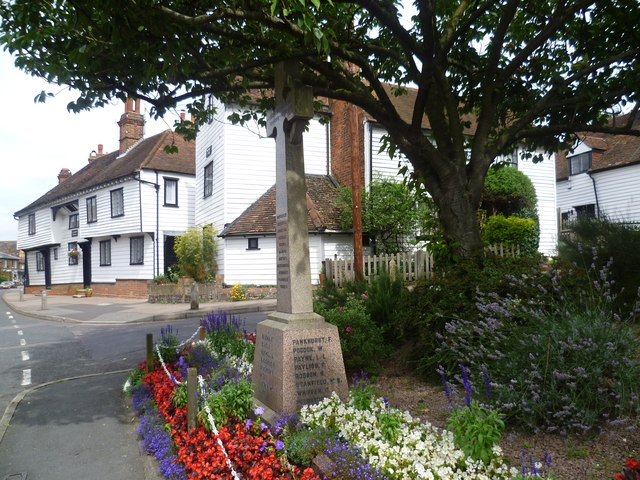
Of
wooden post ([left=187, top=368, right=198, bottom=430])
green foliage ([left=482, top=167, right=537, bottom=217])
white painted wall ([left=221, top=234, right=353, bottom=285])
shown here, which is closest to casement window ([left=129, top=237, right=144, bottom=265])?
white painted wall ([left=221, top=234, right=353, bottom=285])

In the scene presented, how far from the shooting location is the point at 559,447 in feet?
11.4

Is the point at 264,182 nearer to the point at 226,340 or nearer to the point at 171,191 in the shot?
the point at 171,191

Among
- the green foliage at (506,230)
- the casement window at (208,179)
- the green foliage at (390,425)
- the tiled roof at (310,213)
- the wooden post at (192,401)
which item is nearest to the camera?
the green foliage at (390,425)

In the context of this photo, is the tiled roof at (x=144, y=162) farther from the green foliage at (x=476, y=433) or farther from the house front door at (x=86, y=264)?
the green foliage at (x=476, y=433)

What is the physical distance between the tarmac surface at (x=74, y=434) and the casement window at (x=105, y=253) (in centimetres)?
2208

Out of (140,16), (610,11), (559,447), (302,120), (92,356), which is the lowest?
(92,356)

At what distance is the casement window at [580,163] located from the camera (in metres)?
28.1

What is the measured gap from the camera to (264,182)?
70.1 feet

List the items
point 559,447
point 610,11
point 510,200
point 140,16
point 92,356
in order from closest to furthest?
1. point 559,447
2. point 140,16
3. point 610,11
4. point 92,356
5. point 510,200

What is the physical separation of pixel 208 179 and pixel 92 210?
11317mm

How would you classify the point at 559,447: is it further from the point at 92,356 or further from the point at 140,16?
the point at 92,356

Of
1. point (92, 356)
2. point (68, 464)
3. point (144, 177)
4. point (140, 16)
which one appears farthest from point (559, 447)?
point (144, 177)

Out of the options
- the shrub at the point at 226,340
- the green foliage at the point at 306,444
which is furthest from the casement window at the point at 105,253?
the green foliage at the point at 306,444

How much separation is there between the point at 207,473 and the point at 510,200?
20.0 metres
